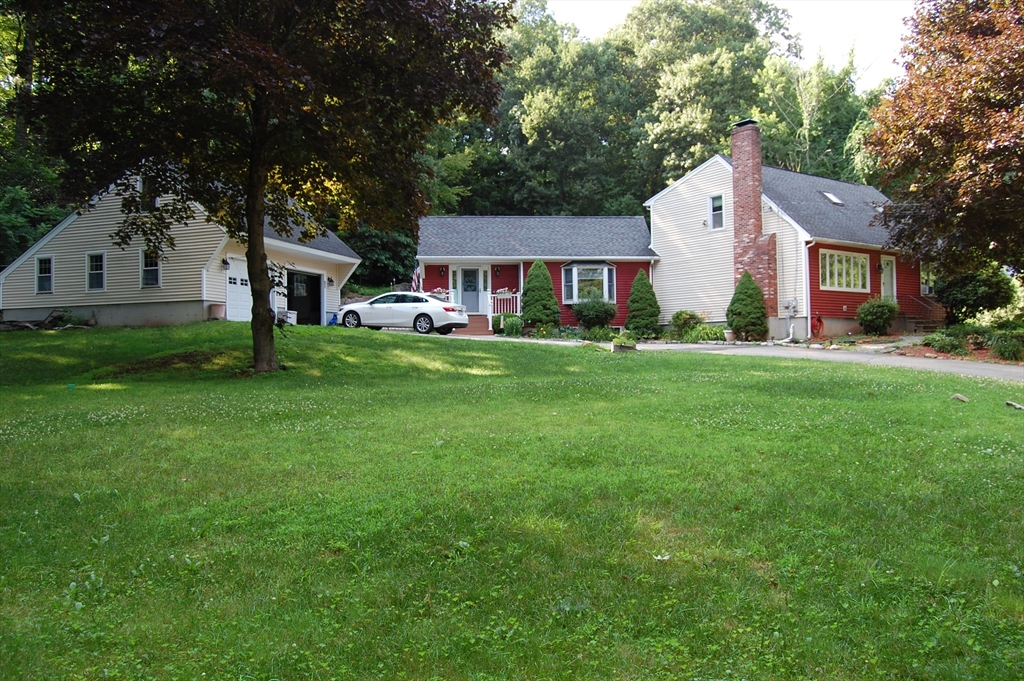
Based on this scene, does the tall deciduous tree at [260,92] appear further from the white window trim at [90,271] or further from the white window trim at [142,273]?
the white window trim at [90,271]

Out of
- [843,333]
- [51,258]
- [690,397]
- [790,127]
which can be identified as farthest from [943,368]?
[790,127]

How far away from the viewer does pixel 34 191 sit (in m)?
26.3

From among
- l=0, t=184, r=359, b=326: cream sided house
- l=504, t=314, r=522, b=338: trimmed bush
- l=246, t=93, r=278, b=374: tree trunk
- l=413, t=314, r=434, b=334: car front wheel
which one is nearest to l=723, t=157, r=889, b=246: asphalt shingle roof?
l=504, t=314, r=522, b=338: trimmed bush

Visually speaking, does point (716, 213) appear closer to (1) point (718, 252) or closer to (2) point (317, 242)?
(1) point (718, 252)

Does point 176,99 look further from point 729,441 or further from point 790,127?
point 790,127

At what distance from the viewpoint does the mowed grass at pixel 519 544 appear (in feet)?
9.98

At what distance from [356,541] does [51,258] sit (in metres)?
24.7

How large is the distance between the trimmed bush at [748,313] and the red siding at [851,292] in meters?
1.84

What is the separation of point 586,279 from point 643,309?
9.82ft

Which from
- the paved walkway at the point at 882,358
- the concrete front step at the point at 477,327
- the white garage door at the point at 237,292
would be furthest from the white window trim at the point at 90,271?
the paved walkway at the point at 882,358

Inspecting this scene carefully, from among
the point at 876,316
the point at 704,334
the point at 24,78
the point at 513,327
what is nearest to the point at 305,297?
the point at 513,327

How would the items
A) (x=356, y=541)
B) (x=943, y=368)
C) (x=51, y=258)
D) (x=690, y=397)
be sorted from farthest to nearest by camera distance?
1. (x=51, y=258)
2. (x=943, y=368)
3. (x=690, y=397)
4. (x=356, y=541)

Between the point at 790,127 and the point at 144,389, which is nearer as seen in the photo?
the point at 144,389

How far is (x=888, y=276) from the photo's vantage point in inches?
1089
